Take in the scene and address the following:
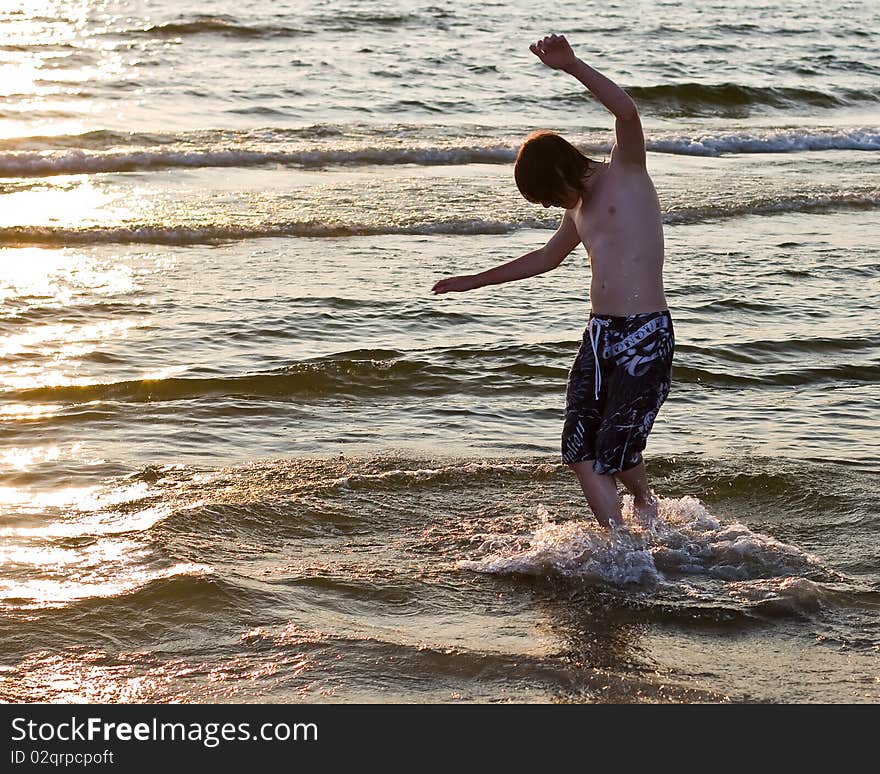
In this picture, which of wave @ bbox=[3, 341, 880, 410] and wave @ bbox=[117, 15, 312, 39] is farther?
wave @ bbox=[117, 15, 312, 39]

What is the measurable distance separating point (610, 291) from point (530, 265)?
37cm

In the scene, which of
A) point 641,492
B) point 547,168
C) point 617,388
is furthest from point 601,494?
point 547,168

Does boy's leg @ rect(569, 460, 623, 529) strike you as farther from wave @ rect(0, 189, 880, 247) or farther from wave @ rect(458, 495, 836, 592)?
wave @ rect(0, 189, 880, 247)

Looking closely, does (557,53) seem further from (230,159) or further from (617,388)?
(230,159)

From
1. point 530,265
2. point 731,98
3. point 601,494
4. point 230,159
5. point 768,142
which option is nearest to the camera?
point 601,494

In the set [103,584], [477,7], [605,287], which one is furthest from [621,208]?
[477,7]

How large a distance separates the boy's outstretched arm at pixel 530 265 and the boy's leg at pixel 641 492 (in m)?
0.82

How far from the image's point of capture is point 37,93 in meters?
17.7

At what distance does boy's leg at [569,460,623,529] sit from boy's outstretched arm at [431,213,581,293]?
735 millimetres

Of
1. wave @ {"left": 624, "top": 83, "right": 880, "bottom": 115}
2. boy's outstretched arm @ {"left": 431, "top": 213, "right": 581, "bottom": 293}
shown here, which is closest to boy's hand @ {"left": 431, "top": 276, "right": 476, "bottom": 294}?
boy's outstretched arm @ {"left": 431, "top": 213, "right": 581, "bottom": 293}

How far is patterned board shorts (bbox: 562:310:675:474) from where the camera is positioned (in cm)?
470

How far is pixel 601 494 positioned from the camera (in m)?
4.83

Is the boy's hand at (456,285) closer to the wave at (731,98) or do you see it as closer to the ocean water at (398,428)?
the ocean water at (398,428)
